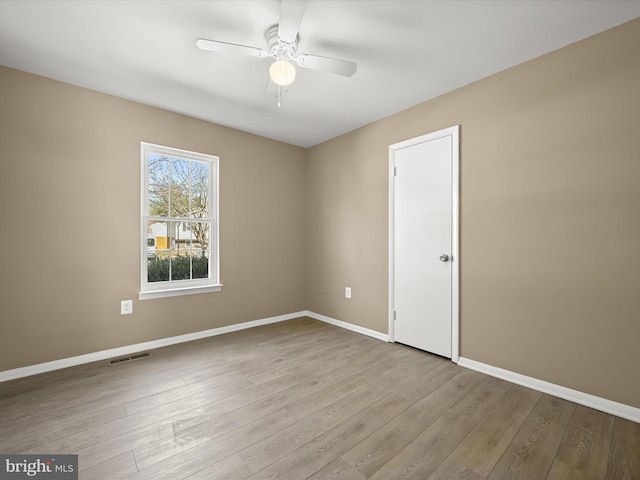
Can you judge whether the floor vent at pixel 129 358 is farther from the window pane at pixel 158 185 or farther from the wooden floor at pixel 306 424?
the window pane at pixel 158 185

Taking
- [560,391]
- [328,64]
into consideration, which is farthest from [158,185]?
[560,391]

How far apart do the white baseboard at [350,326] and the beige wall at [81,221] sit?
118cm

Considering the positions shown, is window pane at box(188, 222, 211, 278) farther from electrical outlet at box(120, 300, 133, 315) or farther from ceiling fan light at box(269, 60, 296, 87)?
ceiling fan light at box(269, 60, 296, 87)

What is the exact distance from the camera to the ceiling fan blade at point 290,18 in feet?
5.33

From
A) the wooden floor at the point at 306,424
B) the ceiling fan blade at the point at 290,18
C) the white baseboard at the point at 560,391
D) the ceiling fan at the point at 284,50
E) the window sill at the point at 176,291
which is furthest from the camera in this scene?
the window sill at the point at 176,291

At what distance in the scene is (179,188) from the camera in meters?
3.48

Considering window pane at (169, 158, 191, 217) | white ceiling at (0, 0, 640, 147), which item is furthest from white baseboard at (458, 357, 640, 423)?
window pane at (169, 158, 191, 217)

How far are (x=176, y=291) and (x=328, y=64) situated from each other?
280 centimetres

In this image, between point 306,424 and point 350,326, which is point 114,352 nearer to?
point 306,424

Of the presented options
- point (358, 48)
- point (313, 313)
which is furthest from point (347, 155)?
point (313, 313)

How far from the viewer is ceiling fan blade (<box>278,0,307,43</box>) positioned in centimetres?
162

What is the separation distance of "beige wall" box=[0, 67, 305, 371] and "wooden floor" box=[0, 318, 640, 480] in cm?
42

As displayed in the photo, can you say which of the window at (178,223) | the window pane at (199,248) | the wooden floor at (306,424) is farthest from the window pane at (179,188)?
the wooden floor at (306,424)

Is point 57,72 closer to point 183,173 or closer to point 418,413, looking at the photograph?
point 183,173
